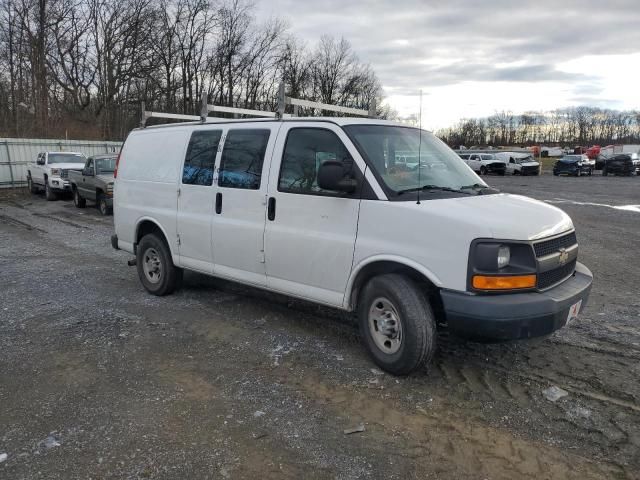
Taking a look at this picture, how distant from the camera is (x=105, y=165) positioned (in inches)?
614

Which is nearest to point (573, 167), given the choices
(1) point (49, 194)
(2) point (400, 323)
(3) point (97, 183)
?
(3) point (97, 183)

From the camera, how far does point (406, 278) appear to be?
4.03 m

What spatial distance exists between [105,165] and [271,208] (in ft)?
40.9

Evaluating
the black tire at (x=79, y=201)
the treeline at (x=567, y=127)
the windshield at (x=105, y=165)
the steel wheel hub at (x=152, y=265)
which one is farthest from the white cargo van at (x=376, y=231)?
the treeline at (x=567, y=127)

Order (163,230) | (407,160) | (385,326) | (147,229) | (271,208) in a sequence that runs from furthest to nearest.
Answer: (147,229)
(163,230)
(271,208)
(407,160)
(385,326)

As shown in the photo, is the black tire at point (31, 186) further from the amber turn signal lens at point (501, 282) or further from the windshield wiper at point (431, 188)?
the amber turn signal lens at point (501, 282)

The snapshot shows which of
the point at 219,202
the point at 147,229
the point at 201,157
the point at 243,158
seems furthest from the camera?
the point at 147,229

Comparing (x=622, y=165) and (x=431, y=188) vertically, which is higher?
(x=622, y=165)

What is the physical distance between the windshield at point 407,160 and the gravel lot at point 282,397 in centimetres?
153

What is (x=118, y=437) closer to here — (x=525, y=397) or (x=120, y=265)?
(x=525, y=397)

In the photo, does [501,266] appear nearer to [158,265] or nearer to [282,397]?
[282,397]

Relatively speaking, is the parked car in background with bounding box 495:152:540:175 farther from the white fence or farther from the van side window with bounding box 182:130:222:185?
the van side window with bounding box 182:130:222:185

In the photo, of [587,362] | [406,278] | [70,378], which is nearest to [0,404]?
[70,378]

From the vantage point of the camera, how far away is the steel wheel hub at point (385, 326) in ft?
13.4
